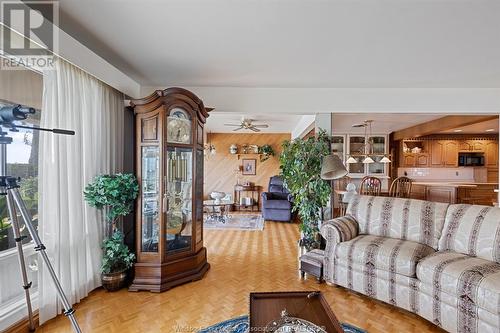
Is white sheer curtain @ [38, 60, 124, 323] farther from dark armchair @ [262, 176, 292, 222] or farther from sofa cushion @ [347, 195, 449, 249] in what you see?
dark armchair @ [262, 176, 292, 222]

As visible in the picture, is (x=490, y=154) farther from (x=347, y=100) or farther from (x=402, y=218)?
(x=402, y=218)

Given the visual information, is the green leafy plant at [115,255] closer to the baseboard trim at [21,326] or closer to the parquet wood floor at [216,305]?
the parquet wood floor at [216,305]

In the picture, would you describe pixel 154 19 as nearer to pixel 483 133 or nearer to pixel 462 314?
pixel 462 314

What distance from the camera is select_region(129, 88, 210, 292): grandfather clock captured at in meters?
2.74

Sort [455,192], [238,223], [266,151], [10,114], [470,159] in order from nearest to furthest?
[10,114]
[455,192]
[238,223]
[470,159]
[266,151]

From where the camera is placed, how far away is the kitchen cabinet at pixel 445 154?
711 centimetres

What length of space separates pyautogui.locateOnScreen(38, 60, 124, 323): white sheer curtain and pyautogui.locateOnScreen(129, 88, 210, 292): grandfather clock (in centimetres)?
37

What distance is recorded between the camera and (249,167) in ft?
26.1

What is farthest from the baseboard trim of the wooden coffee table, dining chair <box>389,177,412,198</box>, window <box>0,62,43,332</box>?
dining chair <box>389,177,412,198</box>

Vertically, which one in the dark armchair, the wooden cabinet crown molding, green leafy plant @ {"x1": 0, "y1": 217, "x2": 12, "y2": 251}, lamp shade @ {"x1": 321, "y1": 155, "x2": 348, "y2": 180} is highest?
the wooden cabinet crown molding

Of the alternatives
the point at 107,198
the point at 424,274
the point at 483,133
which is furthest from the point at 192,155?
the point at 483,133

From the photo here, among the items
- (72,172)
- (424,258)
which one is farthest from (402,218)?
(72,172)

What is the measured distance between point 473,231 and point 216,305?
2.46 meters

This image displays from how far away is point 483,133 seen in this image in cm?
692
